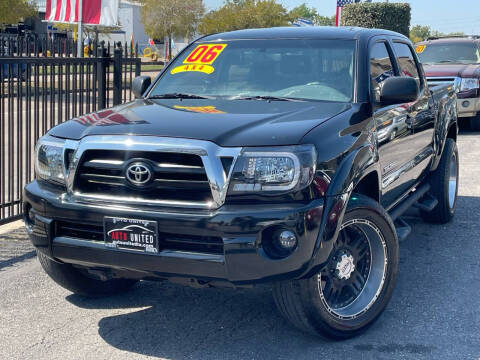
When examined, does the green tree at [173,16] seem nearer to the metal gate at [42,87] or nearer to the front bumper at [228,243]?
the metal gate at [42,87]

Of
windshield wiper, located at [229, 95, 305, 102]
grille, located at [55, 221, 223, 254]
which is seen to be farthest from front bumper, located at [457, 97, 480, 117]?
grille, located at [55, 221, 223, 254]

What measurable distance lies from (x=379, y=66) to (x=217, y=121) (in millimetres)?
1825

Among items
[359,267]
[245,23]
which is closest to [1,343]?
[359,267]

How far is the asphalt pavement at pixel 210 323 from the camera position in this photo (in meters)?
3.91

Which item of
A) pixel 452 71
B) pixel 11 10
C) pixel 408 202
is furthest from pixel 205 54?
pixel 11 10

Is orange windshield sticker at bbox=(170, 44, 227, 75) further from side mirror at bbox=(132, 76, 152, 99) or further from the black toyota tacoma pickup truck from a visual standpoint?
the black toyota tacoma pickup truck

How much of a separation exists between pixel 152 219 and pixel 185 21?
162ft

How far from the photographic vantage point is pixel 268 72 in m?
4.97

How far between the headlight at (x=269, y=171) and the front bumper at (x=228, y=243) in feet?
0.32

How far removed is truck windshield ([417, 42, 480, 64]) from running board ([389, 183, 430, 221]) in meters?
9.25

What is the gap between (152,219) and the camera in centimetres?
356

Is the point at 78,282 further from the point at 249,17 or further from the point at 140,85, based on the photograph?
the point at 249,17

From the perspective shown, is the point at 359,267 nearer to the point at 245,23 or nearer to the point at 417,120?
the point at 417,120

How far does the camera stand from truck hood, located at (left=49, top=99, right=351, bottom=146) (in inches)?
143
